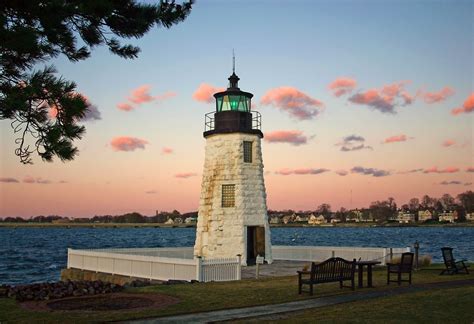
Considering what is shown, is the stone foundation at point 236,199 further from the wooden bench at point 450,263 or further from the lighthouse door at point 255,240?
the wooden bench at point 450,263

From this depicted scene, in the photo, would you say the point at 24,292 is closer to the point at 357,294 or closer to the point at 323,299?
the point at 323,299

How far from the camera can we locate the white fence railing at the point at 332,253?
81.1 feet

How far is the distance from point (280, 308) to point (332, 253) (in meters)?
14.1

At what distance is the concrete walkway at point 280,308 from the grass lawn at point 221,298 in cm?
45

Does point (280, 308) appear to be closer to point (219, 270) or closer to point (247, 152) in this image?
point (219, 270)

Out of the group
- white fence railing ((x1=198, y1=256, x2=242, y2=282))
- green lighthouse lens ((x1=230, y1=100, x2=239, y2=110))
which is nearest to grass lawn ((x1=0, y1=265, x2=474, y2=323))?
white fence railing ((x1=198, y1=256, x2=242, y2=282))

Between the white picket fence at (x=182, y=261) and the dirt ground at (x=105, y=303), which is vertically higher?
the white picket fence at (x=182, y=261)

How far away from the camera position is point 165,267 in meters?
20.9

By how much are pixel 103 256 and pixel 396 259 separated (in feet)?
41.9

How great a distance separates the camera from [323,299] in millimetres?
14422

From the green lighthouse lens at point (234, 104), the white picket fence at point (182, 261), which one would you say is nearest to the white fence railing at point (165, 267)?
the white picket fence at point (182, 261)

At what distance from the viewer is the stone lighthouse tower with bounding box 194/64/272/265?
85.1 ft

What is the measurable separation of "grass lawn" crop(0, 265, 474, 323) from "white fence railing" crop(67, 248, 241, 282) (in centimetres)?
141

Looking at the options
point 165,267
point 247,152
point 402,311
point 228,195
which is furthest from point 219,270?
point 402,311
